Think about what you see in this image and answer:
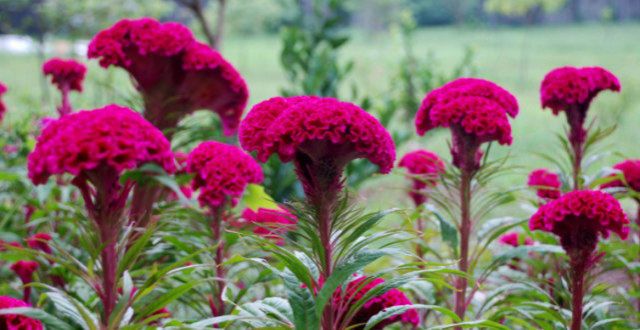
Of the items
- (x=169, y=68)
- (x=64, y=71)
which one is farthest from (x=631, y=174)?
(x=64, y=71)

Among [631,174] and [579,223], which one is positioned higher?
[631,174]

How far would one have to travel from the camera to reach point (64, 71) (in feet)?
7.39

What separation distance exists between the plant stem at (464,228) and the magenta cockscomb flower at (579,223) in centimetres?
27

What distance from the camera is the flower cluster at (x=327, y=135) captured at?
115cm

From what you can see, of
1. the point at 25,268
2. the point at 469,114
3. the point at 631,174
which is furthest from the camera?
the point at 631,174

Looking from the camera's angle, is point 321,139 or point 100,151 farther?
point 321,139

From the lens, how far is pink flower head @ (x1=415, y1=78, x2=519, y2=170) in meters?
1.57

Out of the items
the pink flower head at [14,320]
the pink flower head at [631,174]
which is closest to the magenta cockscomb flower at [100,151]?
the pink flower head at [14,320]

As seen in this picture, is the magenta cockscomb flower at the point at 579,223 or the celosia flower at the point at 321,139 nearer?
the celosia flower at the point at 321,139

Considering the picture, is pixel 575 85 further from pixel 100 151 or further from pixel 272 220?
pixel 100 151

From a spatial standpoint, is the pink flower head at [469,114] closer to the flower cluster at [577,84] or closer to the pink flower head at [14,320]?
the flower cluster at [577,84]

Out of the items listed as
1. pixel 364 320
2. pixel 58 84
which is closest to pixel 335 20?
pixel 58 84

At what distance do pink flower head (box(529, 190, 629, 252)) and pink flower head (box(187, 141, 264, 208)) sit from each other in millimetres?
622

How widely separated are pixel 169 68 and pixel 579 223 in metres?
1.08
